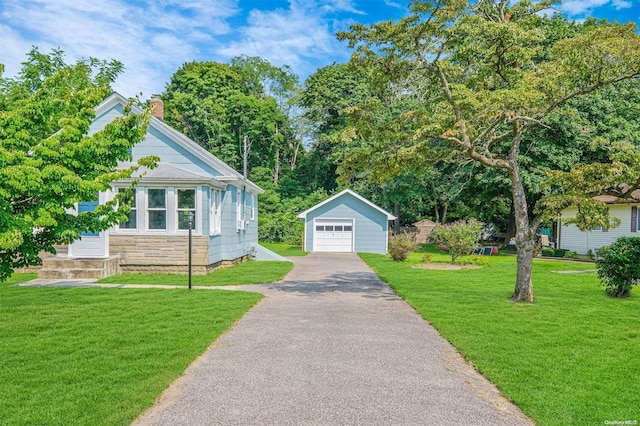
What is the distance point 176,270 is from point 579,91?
495 inches

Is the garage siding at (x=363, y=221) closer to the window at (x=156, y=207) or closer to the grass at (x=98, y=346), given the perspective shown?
the window at (x=156, y=207)

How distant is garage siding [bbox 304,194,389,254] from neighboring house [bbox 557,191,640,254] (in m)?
10.2

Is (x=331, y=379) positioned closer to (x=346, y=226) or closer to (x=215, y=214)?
(x=215, y=214)

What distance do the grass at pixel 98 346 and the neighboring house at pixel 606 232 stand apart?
1850 cm

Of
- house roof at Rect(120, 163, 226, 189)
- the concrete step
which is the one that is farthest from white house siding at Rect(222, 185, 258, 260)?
the concrete step

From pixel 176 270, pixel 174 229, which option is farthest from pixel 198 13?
pixel 176 270

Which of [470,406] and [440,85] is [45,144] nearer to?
[470,406]

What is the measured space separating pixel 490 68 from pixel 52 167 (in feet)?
30.3

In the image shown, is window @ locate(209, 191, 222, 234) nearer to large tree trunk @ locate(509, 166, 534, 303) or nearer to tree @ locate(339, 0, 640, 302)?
tree @ locate(339, 0, 640, 302)

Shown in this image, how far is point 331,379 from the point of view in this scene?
4906 millimetres

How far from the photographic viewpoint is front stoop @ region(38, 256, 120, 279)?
44.9 feet

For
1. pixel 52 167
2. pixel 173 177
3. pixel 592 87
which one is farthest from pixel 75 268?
pixel 592 87

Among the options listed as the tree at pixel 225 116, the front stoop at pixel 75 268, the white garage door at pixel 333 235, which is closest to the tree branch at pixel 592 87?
the front stoop at pixel 75 268

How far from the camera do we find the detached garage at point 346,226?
2848 cm
